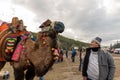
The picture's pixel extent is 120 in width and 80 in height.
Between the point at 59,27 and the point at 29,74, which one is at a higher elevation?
the point at 59,27

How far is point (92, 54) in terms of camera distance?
6137 mm

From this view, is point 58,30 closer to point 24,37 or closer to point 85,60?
point 24,37

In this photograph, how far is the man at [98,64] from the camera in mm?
5938

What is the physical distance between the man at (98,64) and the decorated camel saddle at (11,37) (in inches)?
61.0

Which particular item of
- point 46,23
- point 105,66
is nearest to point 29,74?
point 46,23

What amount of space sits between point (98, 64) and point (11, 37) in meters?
1.91

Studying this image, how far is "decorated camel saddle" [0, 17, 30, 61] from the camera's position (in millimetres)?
5051

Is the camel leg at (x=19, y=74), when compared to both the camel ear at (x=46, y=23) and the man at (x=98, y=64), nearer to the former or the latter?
the camel ear at (x=46, y=23)

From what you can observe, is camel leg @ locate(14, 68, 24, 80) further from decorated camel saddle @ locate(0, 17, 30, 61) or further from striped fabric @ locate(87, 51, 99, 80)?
striped fabric @ locate(87, 51, 99, 80)

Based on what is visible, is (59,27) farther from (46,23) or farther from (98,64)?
(98,64)

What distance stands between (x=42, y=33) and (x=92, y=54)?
2011mm

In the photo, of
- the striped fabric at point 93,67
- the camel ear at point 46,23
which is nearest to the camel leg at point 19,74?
the camel ear at point 46,23

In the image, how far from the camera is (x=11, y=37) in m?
5.17

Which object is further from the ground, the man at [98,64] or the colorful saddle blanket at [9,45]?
the colorful saddle blanket at [9,45]
